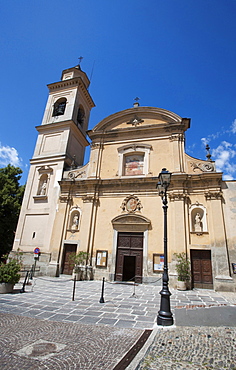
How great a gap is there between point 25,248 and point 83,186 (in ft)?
21.3

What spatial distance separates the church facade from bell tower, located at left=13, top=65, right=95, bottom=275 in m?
0.09

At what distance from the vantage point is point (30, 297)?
812cm

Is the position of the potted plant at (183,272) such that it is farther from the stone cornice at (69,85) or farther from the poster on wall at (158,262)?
the stone cornice at (69,85)

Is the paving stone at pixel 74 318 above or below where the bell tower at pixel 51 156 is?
below

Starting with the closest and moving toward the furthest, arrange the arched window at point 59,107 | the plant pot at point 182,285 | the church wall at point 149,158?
the plant pot at point 182,285, the church wall at point 149,158, the arched window at point 59,107

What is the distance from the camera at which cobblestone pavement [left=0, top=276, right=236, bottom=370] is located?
3439mm

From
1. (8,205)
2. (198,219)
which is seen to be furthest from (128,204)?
(8,205)

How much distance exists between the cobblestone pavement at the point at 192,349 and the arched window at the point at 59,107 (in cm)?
2003

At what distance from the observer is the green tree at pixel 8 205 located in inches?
756

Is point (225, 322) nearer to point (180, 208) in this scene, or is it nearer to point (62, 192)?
point (180, 208)

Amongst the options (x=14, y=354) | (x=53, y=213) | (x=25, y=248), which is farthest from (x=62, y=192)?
(x=14, y=354)

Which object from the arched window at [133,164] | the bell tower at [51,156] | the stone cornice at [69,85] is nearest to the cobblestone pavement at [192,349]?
the arched window at [133,164]

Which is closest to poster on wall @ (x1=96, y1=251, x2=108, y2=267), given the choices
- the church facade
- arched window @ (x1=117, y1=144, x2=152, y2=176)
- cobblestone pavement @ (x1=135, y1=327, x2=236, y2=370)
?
the church facade

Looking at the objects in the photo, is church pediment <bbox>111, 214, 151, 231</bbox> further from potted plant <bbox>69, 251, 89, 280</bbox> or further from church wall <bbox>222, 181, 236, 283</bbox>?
church wall <bbox>222, 181, 236, 283</bbox>
